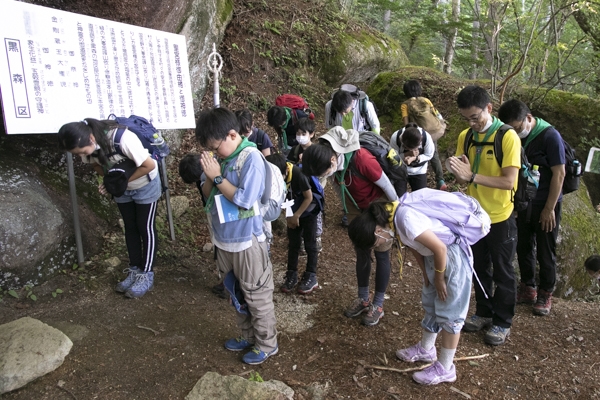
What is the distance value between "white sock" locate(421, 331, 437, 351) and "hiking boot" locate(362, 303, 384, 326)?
666mm

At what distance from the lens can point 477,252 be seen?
372 cm

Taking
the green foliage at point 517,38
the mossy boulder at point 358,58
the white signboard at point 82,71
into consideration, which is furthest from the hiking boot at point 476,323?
the mossy boulder at point 358,58

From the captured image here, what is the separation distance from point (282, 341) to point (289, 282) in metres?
1.01

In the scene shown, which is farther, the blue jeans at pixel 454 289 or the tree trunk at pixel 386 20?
the tree trunk at pixel 386 20

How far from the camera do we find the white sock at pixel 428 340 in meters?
3.20

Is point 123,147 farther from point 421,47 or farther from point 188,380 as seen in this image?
point 421,47

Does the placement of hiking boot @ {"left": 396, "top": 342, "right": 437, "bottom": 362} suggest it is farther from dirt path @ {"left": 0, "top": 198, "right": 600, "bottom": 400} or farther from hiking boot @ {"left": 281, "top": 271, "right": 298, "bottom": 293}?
hiking boot @ {"left": 281, "top": 271, "right": 298, "bottom": 293}

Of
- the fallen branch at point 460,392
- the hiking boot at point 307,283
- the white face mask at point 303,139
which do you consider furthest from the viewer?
the white face mask at point 303,139

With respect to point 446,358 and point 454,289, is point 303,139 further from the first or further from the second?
point 446,358

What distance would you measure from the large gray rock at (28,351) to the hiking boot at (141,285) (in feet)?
2.88

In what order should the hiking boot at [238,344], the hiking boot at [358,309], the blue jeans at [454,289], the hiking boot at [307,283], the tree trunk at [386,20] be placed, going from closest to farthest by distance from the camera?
the blue jeans at [454,289], the hiking boot at [238,344], the hiking boot at [358,309], the hiking boot at [307,283], the tree trunk at [386,20]

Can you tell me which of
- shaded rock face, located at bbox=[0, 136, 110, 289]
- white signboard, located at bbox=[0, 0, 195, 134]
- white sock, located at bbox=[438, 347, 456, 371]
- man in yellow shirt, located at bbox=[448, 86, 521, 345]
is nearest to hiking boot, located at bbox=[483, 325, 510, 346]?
man in yellow shirt, located at bbox=[448, 86, 521, 345]

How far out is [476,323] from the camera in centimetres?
383

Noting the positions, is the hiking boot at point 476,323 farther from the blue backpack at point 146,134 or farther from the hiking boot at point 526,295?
the blue backpack at point 146,134
